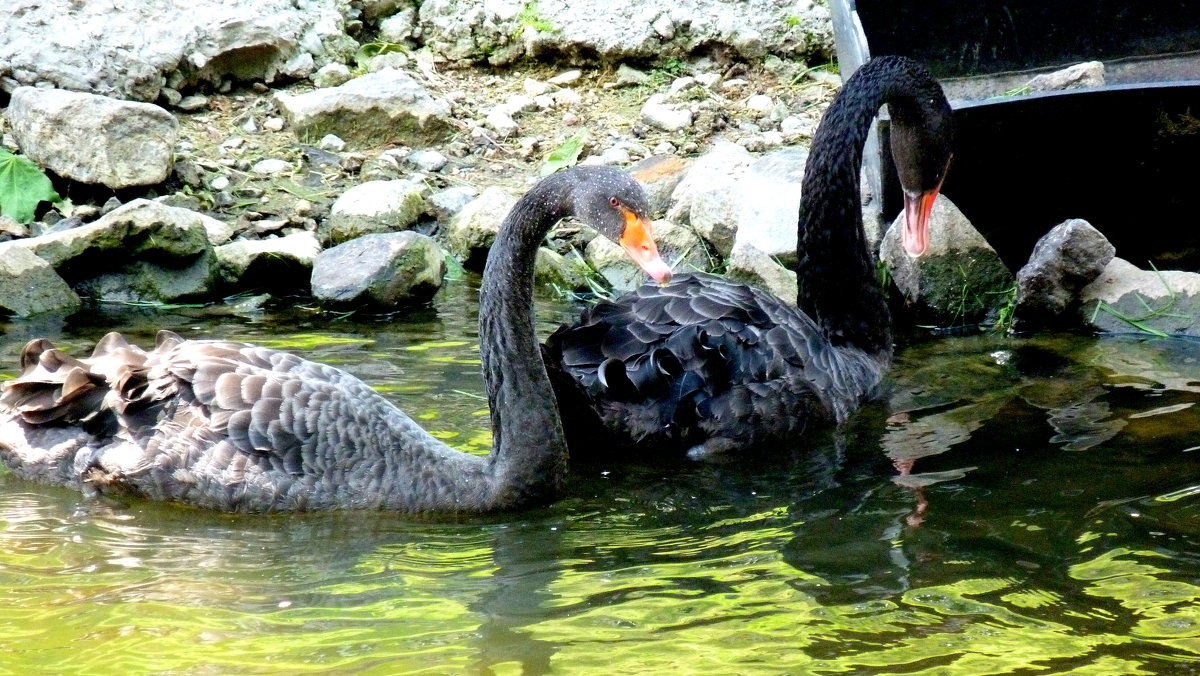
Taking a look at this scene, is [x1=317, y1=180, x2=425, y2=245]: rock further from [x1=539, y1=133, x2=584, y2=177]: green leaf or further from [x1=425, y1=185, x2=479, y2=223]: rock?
[x1=539, y1=133, x2=584, y2=177]: green leaf

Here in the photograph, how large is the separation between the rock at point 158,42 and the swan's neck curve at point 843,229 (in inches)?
180

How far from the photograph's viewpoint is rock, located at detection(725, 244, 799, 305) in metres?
6.26

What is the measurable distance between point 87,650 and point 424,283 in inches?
146

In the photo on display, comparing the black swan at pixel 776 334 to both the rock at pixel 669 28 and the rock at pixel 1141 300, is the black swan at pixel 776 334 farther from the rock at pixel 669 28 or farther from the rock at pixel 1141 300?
the rock at pixel 669 28

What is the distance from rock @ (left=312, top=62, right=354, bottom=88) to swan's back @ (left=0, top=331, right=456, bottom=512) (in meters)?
4.71

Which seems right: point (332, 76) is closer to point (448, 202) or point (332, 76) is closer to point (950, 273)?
point (448, 202)

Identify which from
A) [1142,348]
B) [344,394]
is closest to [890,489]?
[344,394]

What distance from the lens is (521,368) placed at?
13.1 ft

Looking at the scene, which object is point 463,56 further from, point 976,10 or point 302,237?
point 976,10

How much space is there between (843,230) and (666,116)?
3304 millimetres

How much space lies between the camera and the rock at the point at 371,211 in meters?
7.09

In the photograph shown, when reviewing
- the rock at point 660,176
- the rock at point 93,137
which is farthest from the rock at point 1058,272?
the rock at point 93,137

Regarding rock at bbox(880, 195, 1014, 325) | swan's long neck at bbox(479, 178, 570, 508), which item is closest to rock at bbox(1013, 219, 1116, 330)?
Result: rock at bbox(880, 195, 1014, 325)

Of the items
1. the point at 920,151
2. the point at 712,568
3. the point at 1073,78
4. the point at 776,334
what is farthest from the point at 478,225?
the point at 712,568
